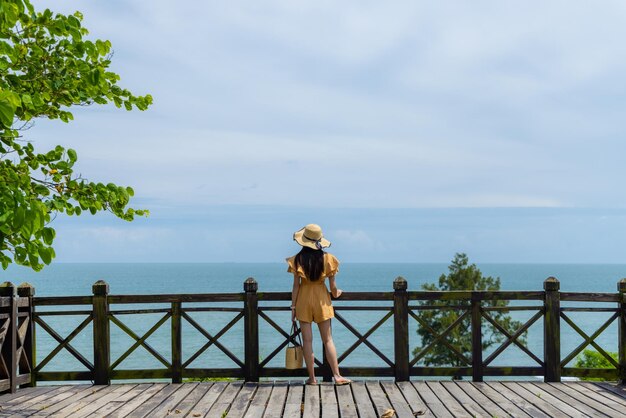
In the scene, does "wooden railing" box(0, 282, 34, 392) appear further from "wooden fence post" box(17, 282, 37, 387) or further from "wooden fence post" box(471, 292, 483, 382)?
"wooden fence post" box(471, 292, 483, 382)

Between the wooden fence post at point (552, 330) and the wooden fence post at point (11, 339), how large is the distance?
7.51 metres

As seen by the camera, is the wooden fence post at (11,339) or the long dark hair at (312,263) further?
the wooden fence post at (11,339)

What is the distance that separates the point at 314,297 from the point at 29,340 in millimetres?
4317

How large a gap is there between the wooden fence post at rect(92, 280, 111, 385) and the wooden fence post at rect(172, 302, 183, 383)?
0.94 m

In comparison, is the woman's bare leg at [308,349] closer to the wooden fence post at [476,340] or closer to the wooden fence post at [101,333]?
the wooden fence post at [476,340]

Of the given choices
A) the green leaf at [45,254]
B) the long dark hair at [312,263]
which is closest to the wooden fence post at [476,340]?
the long dark hair at [312,263]

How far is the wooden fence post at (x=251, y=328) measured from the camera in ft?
32.0

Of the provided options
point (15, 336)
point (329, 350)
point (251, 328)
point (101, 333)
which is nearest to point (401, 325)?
point (329, 350)

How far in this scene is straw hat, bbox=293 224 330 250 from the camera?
916cm

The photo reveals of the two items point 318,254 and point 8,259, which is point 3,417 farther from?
point 318,254

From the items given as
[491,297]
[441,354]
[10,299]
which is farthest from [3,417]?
[441,354]

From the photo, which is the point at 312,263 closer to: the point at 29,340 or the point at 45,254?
the point at 45,254

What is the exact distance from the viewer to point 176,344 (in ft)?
32.4

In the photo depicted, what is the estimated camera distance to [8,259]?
7125 mm
